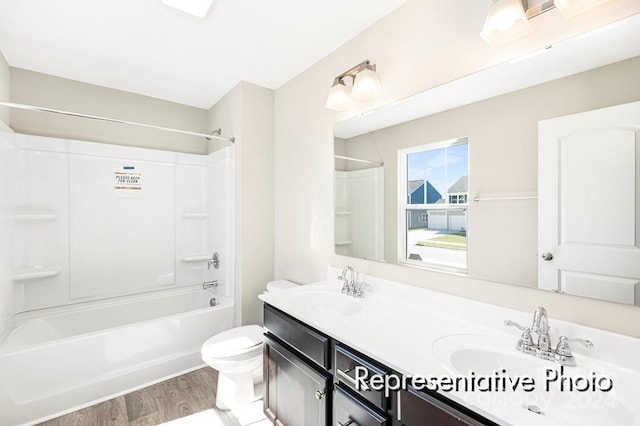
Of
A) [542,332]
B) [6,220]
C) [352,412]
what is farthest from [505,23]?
[6,220]

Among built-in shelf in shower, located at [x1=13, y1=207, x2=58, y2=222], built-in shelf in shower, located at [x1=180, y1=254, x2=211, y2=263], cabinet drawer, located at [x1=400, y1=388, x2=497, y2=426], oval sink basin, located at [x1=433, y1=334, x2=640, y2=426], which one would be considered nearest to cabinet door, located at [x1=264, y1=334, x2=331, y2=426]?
cabinet drawer, located at [x1=400, y1=388, x2=497, y2=426]

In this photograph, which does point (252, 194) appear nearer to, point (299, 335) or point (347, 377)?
point (299, 335)

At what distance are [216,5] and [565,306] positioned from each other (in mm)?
2209

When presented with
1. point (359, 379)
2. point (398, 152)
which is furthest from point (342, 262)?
point (359, 379)

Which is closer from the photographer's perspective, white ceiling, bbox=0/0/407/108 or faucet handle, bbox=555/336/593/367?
faucet handle, bbox=555/336/593/367

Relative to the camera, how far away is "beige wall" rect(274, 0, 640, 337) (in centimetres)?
109

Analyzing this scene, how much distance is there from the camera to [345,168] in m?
2.03

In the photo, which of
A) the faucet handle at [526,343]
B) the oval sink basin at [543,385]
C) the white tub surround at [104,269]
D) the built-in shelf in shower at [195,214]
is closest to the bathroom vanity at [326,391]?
the oval sink basin at [543,385]

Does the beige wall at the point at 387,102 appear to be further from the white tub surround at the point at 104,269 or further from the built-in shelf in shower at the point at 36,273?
the built-in shelf in shower at the point at 36,273

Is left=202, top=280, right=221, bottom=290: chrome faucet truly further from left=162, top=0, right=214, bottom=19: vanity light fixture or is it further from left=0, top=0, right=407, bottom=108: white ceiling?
left=162, top=0, right=214, bottom=19: vanity light fixture

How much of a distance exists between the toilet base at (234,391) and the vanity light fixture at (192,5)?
2.27 metres

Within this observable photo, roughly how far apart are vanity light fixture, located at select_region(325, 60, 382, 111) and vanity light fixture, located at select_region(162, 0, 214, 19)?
2.77 feet

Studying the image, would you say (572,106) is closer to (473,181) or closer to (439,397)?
(473,181)

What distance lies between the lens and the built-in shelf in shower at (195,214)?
3.19 metres
